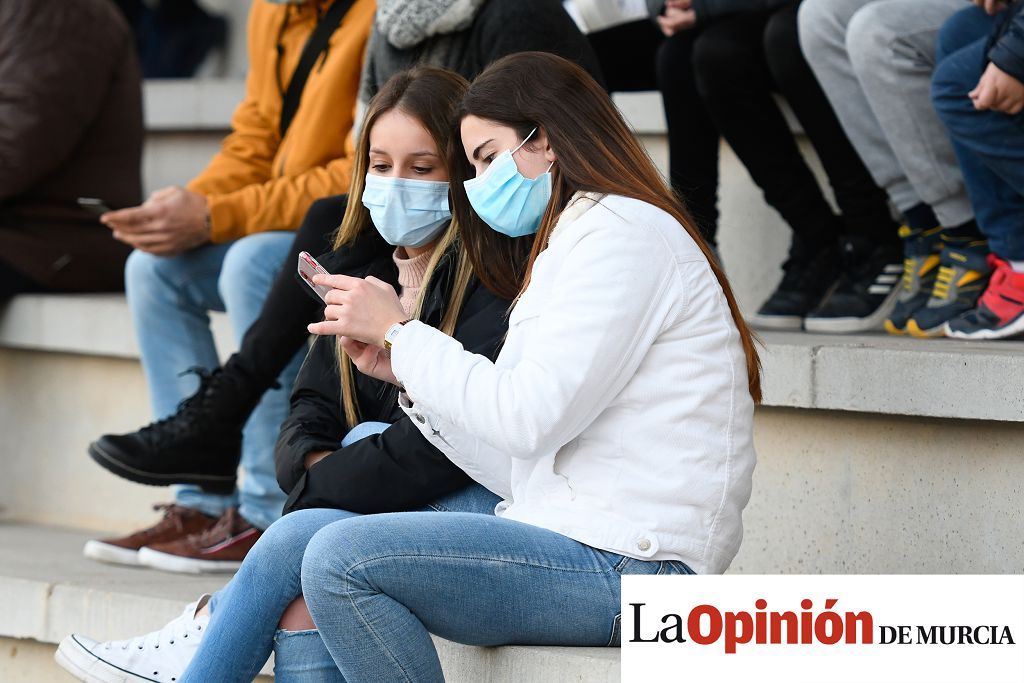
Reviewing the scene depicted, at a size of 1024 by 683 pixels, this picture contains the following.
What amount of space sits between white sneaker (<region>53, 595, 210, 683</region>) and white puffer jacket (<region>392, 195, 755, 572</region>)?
0.60 metres

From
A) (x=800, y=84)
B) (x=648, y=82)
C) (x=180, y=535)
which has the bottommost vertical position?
(x=180, y=535)

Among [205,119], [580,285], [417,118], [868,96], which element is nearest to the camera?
[580,285]

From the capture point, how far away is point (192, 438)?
2.83 meters

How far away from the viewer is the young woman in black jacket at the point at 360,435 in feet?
6.32

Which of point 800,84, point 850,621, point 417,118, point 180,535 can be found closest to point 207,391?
point 180,535

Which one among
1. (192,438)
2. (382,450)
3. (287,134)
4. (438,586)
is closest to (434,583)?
(438,586)

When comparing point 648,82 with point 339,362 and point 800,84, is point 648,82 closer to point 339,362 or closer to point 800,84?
point 800,84

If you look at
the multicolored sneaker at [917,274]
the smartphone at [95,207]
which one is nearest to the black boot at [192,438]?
the smartphone at [95,207]

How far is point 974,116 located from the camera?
2.60 metres

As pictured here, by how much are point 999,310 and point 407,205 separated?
1.15 m

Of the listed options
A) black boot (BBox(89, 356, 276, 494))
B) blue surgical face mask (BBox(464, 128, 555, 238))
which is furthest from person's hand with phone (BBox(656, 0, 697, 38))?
blue surgical face mask (BBox(464, 128, 555, 238))

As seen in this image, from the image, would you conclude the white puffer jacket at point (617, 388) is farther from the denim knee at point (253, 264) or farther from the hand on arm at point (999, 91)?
the denim knee at point (253, 264)

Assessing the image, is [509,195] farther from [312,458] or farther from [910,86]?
[910,86]

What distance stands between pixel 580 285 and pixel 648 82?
2129 millimetres
